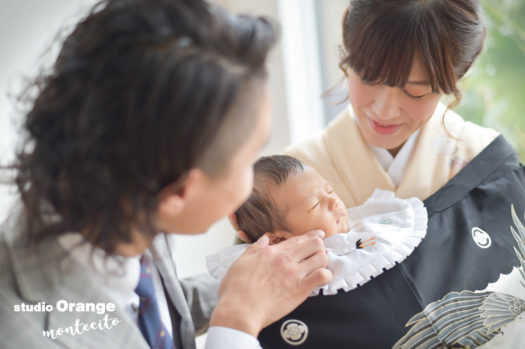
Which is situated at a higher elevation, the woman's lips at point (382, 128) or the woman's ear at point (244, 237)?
the woman's lips at point (382, 128)

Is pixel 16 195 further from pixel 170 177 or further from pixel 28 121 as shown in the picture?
pixel 170 177

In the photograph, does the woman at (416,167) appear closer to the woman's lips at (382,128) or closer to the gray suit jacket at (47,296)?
the woman's lips at (382,128)

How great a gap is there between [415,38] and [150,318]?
82cm

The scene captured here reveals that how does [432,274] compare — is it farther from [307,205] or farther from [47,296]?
[47,296]

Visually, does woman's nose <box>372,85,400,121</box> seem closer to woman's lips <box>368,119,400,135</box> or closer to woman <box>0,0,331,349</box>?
woman's lips <box>368,119,400,135</box>

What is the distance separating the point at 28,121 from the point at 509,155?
1.13 m

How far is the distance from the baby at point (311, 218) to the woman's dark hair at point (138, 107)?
476 mm

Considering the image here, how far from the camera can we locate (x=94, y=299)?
2.92ft

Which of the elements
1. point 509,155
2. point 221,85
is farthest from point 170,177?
point 509,155

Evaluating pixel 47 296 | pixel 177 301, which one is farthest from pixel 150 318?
pixel 47 296

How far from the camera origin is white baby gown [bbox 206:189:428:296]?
1.11m

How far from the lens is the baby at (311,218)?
3.86 feet

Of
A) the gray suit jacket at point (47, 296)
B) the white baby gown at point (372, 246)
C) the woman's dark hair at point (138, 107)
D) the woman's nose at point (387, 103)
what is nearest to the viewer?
the woman's dark hair at point (138, 107)

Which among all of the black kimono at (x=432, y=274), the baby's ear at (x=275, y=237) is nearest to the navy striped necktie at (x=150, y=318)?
the black kimono at (x=432, y=274)
